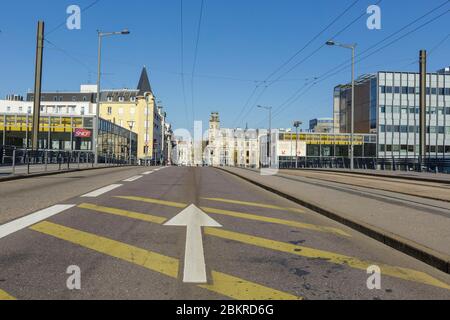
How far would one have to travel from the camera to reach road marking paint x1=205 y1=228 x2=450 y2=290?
4.55 m

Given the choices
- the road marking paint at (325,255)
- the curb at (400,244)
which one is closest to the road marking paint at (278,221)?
the curb at (400,244)

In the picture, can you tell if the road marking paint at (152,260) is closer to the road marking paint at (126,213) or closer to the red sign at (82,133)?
the road marking paint at (126,213)

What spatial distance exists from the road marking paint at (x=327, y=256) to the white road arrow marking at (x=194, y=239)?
13.1 inches

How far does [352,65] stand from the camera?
36.3 meters

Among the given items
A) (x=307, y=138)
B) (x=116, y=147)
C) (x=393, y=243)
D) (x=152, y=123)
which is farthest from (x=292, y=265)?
(x=152, y=123)

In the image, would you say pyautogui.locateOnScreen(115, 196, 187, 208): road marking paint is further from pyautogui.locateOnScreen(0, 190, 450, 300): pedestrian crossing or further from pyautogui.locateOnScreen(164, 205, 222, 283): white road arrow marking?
pyautogui.locateOnScreen(0, 190, 450, 300): pedestrian crossing

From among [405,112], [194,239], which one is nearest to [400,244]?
[194,239]

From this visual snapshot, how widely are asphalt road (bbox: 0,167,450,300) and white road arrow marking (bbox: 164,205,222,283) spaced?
9 cm

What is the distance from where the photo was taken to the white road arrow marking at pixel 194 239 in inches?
174

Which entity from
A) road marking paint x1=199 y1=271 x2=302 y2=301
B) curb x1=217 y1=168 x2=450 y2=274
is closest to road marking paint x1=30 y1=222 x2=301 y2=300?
road marking paint x1=199 y1=271 x2=302 y2=301

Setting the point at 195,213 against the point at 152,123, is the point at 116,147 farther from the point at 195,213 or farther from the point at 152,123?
the point at 152,123

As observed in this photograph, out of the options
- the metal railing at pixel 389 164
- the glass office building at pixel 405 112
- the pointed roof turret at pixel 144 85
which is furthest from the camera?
the pointed roof turret at pixel 144 85
